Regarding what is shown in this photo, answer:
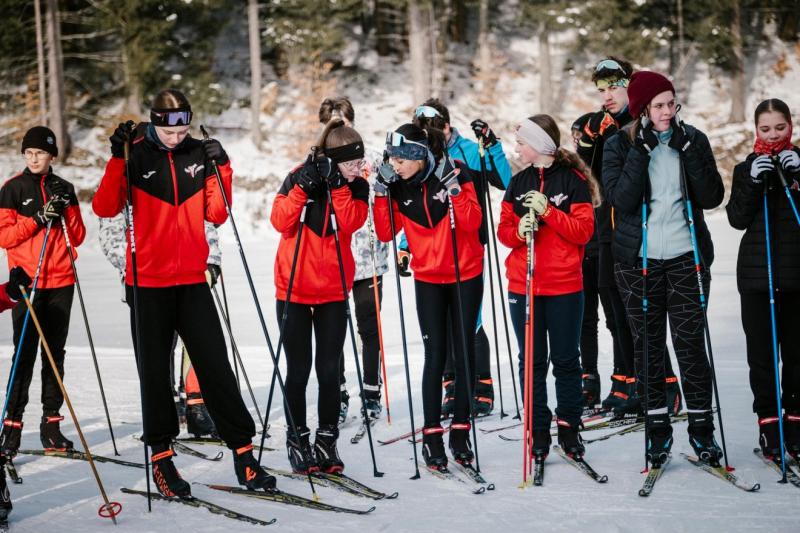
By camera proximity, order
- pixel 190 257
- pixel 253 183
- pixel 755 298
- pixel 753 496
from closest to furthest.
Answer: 1. pixel 753 496
2. pixel 190 257
3. pixel 755 298
4. pixel 253 183

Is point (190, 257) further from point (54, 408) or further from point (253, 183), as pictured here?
point (253, 183)

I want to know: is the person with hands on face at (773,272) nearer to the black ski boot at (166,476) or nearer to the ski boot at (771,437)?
the ski boot at (771,437)

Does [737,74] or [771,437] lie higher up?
[737,74]

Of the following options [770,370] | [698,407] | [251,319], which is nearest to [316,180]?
[698,407]

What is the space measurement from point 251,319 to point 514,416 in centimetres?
626

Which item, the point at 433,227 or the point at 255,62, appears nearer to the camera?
the point at 433,227

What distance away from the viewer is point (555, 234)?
16.3ft

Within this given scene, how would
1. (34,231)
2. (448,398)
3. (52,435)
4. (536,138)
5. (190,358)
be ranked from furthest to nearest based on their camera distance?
(448,398)
(52,435)
(34,231)
(536,138)
(190,358)

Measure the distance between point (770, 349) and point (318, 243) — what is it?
8.76 feet

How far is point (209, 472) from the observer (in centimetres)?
516

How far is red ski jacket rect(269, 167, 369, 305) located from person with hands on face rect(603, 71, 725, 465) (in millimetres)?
1504

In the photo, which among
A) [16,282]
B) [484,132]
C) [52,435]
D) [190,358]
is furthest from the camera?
[52,435]

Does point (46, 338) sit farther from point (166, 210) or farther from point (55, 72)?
point (55, 72)

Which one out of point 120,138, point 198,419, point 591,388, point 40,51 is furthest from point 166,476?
point 40,51
